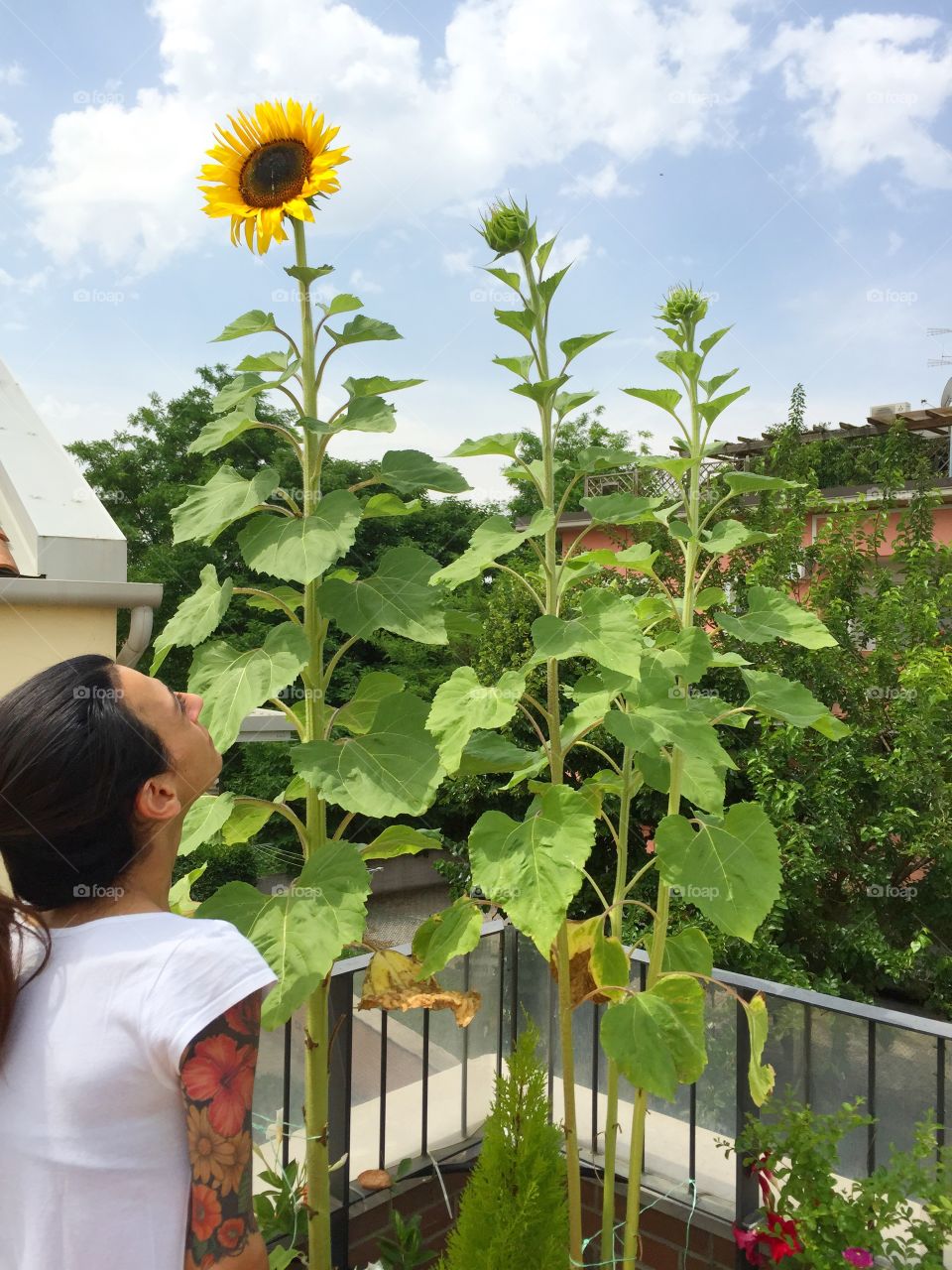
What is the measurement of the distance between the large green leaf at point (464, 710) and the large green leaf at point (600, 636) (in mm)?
84

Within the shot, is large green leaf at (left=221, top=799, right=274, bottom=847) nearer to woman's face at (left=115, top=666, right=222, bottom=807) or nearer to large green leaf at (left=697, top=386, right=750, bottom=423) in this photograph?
woman's face at (left=115, top=666, right=222, bottom=807)

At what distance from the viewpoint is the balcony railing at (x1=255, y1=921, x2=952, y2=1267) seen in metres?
2.21

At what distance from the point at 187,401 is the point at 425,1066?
20024 millimetres

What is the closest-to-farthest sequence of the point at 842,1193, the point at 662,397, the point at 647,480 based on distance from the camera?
the point at 662,397 → the point at 842,1193 → the point at 647,480

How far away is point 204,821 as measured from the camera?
5.41 feet

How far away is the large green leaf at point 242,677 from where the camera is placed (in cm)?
149

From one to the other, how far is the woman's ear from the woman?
0.08 ft

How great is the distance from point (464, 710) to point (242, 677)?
36 cm

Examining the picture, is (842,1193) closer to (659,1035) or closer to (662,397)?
(659,1035)

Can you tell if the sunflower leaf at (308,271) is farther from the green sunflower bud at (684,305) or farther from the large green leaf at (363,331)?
the green sunflower bud at (684,305)

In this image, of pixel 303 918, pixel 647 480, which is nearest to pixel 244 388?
pixel 303 918

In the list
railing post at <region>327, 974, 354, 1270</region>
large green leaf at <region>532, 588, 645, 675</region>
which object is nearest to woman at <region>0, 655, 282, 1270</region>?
large green leaf at <region>532, 588, 645, 675</region>

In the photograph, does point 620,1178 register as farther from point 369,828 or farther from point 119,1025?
point 369,828

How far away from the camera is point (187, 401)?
20.7m
